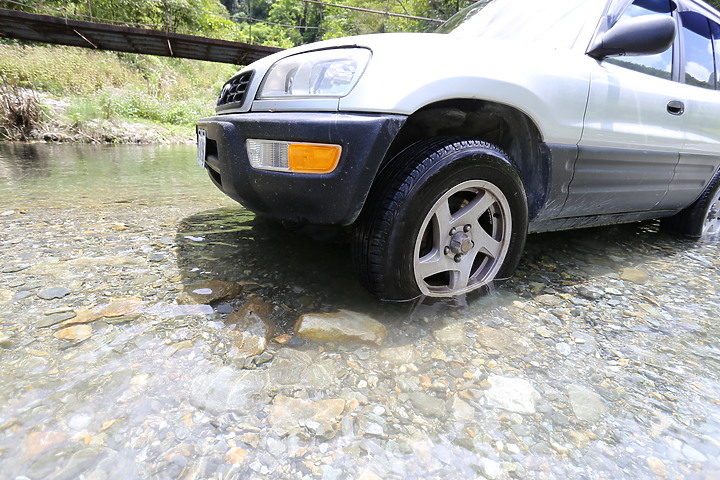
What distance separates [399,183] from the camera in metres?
1.31

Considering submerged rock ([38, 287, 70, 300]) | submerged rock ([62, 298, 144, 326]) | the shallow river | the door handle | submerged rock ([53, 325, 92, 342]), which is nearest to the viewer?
the shallow river

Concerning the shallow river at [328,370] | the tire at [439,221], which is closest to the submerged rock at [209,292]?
the shallow river at [328,370]

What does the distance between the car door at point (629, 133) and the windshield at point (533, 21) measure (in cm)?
23

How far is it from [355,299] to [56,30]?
422 inches

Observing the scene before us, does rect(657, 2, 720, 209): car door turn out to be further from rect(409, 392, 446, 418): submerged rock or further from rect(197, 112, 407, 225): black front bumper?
rect(409, 392, 446, 418): submerged rock

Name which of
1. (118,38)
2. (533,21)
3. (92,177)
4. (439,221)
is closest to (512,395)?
(439,221)

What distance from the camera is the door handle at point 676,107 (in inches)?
78.5

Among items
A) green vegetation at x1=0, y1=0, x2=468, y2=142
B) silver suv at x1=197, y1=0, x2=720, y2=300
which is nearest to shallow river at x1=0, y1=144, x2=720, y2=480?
silver suv at x1=197, y1=0, x2=720, y2=300

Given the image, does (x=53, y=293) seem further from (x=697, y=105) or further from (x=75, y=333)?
(x=697, y=105)

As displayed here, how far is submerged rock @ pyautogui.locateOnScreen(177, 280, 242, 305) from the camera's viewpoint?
56.0 inches

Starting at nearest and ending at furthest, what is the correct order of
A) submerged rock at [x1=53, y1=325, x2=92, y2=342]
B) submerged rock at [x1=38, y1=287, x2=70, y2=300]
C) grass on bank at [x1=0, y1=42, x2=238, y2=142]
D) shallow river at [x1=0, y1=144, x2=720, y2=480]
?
shallow river at [x1=0, y1=144, x2=720, y2=480]
submerged rock at [x1=53, y1=325, x2=92, y2=342]
submerged rock at [x1=38, y1=287, x2=70, y2=300]
grass on bank at [x1=0, y1=42, x2=238, y2=142]

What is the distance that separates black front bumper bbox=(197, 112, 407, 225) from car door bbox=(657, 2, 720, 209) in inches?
80.5

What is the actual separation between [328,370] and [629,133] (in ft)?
6.06

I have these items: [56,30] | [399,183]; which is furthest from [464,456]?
[56,30]
